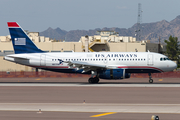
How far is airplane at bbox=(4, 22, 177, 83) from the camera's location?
1654 inches

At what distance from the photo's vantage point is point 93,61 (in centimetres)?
4447

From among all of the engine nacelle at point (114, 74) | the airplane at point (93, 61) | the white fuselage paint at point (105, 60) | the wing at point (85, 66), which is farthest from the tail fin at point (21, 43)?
the engine nacelle at point (114, 74)

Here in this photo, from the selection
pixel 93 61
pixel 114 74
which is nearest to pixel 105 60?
pixel 93 61

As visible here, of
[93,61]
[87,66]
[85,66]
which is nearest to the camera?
[87,66]

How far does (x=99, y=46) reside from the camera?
319ft

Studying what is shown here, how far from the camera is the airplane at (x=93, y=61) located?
138 feet

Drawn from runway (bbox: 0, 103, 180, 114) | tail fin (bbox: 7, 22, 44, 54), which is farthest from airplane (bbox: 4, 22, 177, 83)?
runway (bbox: 0, 103, 180, 114)

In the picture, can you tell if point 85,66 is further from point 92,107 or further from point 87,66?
point 92,107

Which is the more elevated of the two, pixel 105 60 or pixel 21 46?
pixel 21 46

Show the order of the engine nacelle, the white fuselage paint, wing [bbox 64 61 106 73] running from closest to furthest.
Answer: the engine nacelle, wing [bbox 64 61 106 73], the white fuselage paint

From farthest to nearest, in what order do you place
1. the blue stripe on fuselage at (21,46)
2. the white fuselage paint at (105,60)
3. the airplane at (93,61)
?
the blue stripe on fuselage at (21,46) < the white fuselage paint at (105,60) < the airplane at (93,61)

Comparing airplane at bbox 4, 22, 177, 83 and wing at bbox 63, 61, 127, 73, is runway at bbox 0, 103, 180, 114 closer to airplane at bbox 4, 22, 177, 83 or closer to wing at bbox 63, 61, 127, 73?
airplane at bbox 4, 22, 177, 83

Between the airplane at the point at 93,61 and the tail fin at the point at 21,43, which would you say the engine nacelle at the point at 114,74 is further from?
the tail fin at the point at 21,43

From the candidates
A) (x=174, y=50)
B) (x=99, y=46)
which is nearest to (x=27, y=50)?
(x=99, y=46)
